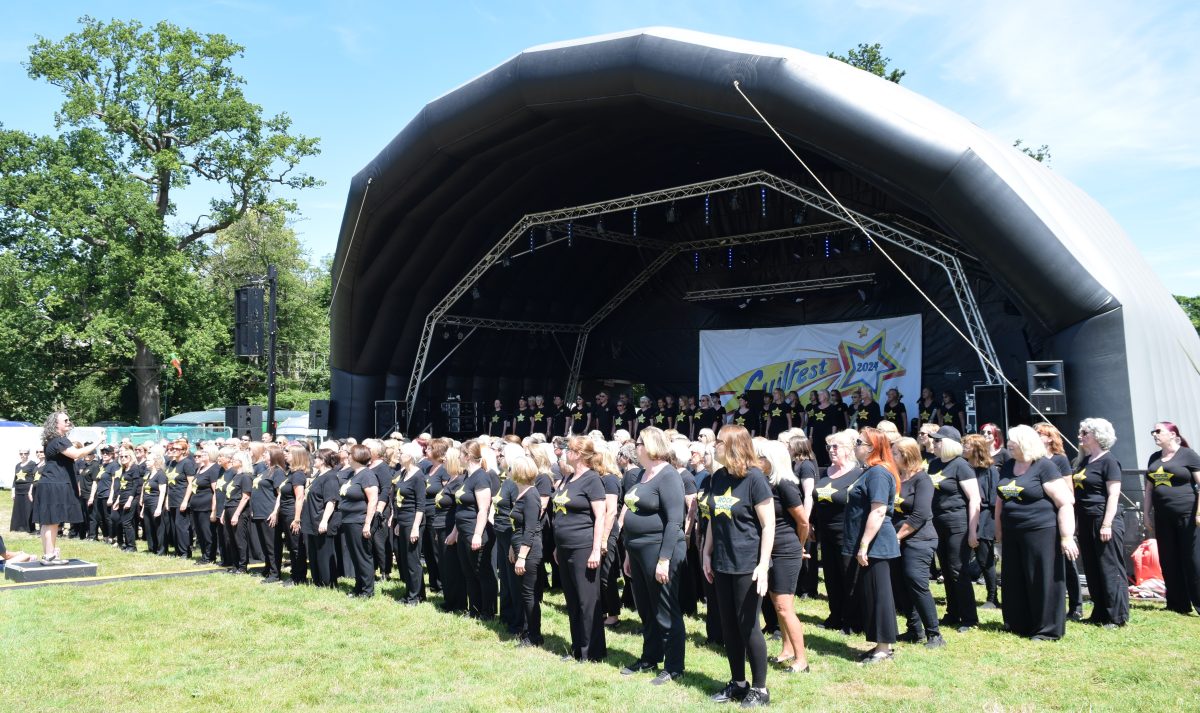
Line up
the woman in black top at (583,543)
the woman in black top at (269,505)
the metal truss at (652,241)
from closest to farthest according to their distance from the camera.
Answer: the woman in black top at (583,543) → the woman in black top at (269,505) → the metal truss at (652,241)

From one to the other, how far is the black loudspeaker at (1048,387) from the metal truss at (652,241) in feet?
6.24

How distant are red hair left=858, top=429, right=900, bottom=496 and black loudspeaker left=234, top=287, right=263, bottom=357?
13.5 m

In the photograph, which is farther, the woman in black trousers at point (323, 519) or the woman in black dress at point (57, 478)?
the woman in black dress at point (57, 478)

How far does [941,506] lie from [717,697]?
9.41 feet

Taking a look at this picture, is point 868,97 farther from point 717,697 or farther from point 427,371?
point 427,371

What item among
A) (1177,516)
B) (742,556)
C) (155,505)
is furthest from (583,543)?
(155,505)

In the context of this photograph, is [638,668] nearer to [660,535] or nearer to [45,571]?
[660,535]

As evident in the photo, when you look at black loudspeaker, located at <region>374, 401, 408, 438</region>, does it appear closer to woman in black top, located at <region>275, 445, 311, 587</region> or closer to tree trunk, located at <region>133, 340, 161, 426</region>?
A: woman in black top, located at <region>275, 445, 311, 587</region>

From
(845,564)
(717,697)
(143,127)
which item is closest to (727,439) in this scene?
(717,697)

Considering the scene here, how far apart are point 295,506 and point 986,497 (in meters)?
6.53

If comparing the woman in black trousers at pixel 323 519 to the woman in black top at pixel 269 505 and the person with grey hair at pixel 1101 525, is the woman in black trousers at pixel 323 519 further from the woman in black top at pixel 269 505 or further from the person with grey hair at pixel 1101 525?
the person with grey hair at pixel 1101 525

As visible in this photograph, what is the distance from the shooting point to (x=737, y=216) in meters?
18.4

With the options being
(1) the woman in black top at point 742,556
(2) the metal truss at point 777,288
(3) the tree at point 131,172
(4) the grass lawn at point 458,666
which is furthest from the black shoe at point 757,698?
(3) the tree at point 131,172

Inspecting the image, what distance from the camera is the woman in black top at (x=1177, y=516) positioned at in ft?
23.4
